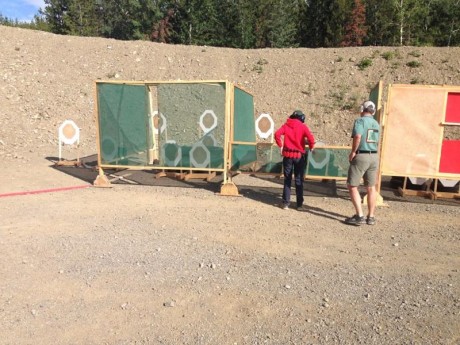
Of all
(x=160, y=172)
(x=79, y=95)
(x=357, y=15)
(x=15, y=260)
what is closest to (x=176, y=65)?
(x=79, y=95)

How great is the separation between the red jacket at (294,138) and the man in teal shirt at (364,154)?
1.01 meters

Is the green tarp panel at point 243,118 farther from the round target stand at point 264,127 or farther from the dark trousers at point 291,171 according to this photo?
the dark trousers at point 291,171

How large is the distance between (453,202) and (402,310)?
5290 mm

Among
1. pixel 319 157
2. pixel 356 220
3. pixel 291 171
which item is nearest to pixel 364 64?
pixel 319 157

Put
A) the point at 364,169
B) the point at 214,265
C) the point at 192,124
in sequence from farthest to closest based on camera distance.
Result: 1. the point at 192,124
2. the point at 364,169
3. the point at 214,265

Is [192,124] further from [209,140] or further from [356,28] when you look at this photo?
[356,28]

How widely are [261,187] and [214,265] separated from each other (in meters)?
4.64

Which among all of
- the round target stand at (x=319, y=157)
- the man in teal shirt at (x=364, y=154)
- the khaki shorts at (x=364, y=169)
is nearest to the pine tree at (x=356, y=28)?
the round target stand at (x=319, y=157)

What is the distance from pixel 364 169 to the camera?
19.3 feet

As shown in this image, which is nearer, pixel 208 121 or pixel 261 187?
pixel 208 121

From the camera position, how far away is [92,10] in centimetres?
4884

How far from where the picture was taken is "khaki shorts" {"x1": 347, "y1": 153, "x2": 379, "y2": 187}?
19.2 ft

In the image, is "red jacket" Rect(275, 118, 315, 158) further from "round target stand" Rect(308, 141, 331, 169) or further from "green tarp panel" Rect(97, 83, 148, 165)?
"green tarp panel" Rect(97, 83, 148, 165)

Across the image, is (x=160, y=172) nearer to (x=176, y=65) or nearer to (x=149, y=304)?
(x=149, y=304)
